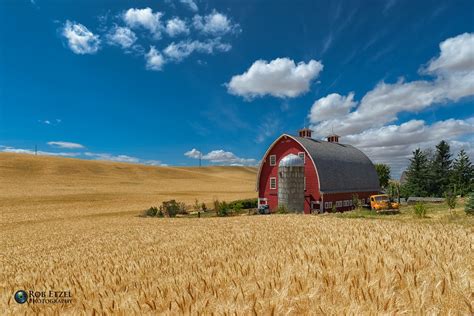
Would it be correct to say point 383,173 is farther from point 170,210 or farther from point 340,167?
point 170,210

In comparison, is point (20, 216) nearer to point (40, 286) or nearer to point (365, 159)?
point (40, 286)

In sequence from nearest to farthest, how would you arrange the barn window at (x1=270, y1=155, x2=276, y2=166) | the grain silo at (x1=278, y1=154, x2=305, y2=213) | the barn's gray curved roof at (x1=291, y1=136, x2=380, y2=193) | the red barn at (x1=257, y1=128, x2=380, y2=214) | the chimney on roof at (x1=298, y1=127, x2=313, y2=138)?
the grain silo at (x1=278, y1=154, x2=305, y2=213)
the red barn at (x1=257, y1=128, x2=380, y2=214)
the barn's gray curved roof at (x1=291, y1=136, x2=380, y2=193)
the barn window at (x1=270, y1=155, x2=276, y2=166)
the chimney on roof at (x1=298, y1=127, x2=313, y2=138)

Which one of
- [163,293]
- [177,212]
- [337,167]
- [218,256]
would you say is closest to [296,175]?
[337,167]

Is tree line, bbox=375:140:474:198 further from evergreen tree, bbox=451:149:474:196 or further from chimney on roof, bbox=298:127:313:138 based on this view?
chimney on roof, bbox=298:127:313:138

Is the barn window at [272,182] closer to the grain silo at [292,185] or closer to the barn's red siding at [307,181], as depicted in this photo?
the barn's red siding at [307,181]

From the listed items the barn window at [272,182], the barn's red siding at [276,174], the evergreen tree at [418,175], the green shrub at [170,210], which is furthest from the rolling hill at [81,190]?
the evergreen tree at [418,175]

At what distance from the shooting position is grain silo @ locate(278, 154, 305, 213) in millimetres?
33438

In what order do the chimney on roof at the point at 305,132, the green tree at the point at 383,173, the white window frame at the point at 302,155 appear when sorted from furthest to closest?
the green tree at the point at 383,173 < the chimney on roof at the point at 305,132 < the white window frame at the point at 302,155

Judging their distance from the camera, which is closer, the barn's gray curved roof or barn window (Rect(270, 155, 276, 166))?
the barn's gray curved roof

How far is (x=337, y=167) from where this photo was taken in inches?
1490

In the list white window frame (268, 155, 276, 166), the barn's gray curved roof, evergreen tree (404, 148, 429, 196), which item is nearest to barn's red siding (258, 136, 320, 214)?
white window frame (268, 155, 276, 166)

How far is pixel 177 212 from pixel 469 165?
47.4 metres

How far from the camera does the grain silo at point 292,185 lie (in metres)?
33.4

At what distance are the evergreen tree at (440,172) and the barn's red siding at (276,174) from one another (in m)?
27.5
